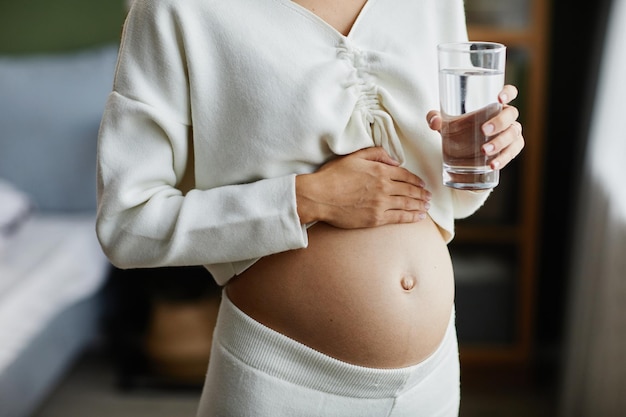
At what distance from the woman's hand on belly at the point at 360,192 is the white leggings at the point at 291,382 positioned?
7.2 inches

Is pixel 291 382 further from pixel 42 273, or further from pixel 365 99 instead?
pixel 42 273

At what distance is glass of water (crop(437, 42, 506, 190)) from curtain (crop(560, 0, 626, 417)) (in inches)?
45.3

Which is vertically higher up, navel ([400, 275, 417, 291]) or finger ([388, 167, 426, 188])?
finger ([388, 167, 426, 188])

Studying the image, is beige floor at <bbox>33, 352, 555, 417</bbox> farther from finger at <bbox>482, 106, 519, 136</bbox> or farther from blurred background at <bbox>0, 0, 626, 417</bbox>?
finger at <bbox>482, 106, 519, 136</bbox>

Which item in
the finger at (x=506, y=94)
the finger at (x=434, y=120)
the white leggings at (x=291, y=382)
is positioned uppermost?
the finger at (x=506, y=94)

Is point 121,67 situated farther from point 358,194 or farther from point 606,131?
point 606,131

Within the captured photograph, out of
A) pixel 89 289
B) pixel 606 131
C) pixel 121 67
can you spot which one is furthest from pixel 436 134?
pixel 89 289

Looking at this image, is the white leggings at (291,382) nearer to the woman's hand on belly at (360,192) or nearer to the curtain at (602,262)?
the woman's hand on belly at (360,192)

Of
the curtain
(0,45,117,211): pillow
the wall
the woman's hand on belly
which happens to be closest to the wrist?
the woman's hand on belly

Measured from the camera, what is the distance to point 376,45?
126 cm

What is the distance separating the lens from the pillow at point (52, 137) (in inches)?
122

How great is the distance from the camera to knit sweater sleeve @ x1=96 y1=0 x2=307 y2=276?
3.78 feet

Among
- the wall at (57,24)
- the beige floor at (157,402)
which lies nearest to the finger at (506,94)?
the beige floor at (157,402)

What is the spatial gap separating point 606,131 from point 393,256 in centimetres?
145
